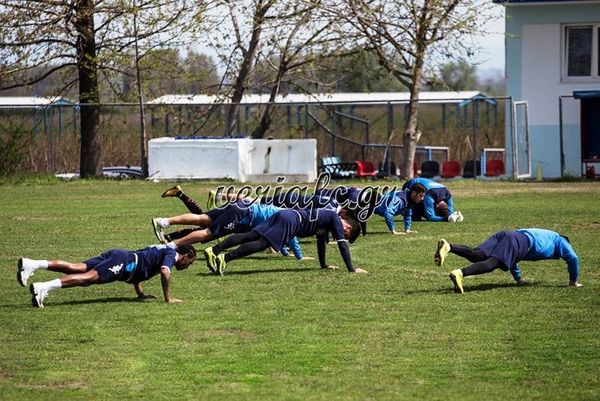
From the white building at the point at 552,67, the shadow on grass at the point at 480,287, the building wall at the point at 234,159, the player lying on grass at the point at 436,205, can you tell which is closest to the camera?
the shadow on grass at the point at 480,287

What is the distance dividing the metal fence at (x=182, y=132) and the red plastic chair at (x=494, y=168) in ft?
4.06

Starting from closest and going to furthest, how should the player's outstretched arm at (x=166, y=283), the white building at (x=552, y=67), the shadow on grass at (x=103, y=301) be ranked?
the player's outstretched arm at (x=166, y=283)
the shadow on grass at (x=103, y=301)
the white building at (x=552, y=67)

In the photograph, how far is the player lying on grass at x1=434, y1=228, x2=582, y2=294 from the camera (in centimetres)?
1412

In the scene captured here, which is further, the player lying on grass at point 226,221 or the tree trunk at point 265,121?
the tree trunk at point 265,121

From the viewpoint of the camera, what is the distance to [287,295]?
48.2 ft

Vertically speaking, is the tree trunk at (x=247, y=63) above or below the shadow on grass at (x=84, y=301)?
above

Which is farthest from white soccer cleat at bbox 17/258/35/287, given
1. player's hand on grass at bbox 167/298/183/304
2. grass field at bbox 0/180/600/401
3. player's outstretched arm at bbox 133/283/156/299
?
player's hand on grass at bbox 167/298/183/304

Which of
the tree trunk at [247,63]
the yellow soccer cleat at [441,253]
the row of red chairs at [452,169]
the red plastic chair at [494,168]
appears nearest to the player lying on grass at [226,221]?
the yellow soccer cleat at [441,253]

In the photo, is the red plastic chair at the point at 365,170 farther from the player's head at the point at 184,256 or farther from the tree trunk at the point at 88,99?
the player's head at the point at 184,256

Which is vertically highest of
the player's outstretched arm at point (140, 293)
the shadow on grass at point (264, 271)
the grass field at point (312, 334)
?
the player's outstretched arm at point (140, 293)

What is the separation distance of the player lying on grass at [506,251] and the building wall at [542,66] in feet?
83.2

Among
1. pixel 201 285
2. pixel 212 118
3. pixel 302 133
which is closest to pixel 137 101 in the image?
pixel 212 118

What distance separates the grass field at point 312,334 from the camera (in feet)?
33.0

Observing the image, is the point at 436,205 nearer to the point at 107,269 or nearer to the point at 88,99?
the point at 107,269
